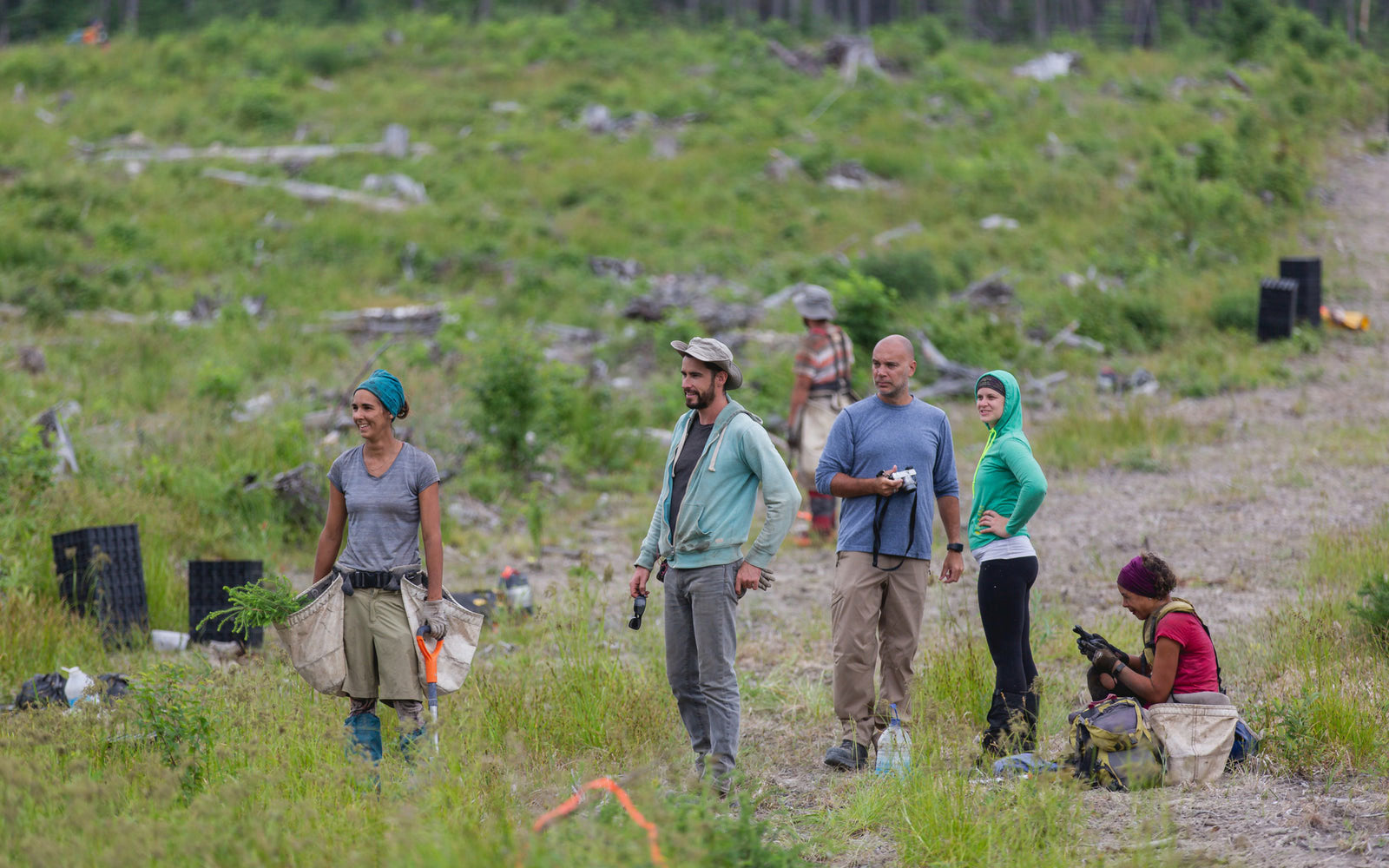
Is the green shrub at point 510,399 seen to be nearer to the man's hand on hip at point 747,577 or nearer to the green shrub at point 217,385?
the green shrub at point 217,385

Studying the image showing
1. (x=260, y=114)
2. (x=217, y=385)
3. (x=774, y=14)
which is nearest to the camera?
(x=217, y=385)

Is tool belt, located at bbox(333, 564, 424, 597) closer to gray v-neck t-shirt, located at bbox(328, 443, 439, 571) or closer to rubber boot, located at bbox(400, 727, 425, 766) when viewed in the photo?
gray v-neck t-shirt, located at bbox(328, 443, 439, 571)

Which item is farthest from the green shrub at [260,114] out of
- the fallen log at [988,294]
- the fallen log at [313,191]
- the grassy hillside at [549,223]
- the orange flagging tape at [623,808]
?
the orange flagging tape at [623,808]

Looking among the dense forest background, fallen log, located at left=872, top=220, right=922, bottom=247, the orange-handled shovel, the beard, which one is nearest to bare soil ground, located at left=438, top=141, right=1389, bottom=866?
the orange-handled shovel

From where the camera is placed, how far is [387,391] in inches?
194

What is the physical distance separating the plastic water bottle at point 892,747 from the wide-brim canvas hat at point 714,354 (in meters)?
1.69

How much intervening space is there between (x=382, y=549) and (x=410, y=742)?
2.62ft

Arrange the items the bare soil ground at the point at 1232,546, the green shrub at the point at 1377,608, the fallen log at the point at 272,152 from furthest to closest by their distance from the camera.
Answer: the fallen log at the point at 272,152 < the green shrub at the point at 1377,608 < the bare soil ground at the point at 1232,546

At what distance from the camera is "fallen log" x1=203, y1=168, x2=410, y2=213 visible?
20.7 metres

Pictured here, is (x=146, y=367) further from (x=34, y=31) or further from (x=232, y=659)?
(x=34, y=31)

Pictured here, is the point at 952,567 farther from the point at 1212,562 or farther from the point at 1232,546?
the point at 1232,546

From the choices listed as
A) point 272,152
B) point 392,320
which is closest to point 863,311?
point 392,320

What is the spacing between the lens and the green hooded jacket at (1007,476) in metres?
5.12

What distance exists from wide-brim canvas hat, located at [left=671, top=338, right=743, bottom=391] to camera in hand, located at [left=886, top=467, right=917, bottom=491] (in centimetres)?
82
